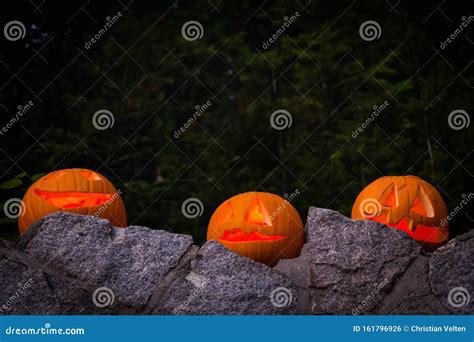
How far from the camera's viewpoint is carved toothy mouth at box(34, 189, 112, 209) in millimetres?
6207

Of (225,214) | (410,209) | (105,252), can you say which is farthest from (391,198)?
(105,252)

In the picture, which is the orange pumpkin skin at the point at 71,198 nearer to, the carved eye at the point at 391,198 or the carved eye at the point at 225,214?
the carved eye at the point at 225,214

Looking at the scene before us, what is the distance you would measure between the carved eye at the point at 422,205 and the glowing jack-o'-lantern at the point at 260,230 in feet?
3.58

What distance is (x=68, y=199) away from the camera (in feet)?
20.5

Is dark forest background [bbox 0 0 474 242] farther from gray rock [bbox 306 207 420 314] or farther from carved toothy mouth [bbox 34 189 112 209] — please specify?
gray rock [bbox 306 207 420 314]

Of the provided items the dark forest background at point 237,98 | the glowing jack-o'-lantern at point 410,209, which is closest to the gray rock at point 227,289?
the glowing jack-o'-lantern at point 410,209

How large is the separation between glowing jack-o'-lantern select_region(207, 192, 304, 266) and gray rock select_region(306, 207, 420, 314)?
0.37 meters

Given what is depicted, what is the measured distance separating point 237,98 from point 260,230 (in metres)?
4.16

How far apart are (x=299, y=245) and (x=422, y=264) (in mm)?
1107

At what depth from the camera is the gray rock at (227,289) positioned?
5391 mm

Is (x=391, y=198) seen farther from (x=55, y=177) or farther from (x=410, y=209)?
(x=55, y=177)

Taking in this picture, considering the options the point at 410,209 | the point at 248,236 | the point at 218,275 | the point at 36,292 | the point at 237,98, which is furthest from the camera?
the point at 237,98

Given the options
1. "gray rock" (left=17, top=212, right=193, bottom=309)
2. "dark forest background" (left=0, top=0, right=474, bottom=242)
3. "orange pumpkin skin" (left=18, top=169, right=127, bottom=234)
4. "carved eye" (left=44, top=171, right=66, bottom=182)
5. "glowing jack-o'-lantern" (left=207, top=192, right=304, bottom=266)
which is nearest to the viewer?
"gray rock" (left=17, top=212, right=193, bottom=309)

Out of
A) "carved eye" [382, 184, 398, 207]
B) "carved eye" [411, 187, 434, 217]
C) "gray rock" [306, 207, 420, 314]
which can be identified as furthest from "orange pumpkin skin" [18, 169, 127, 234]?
"carved eye" [411, 187, 434, 217]
